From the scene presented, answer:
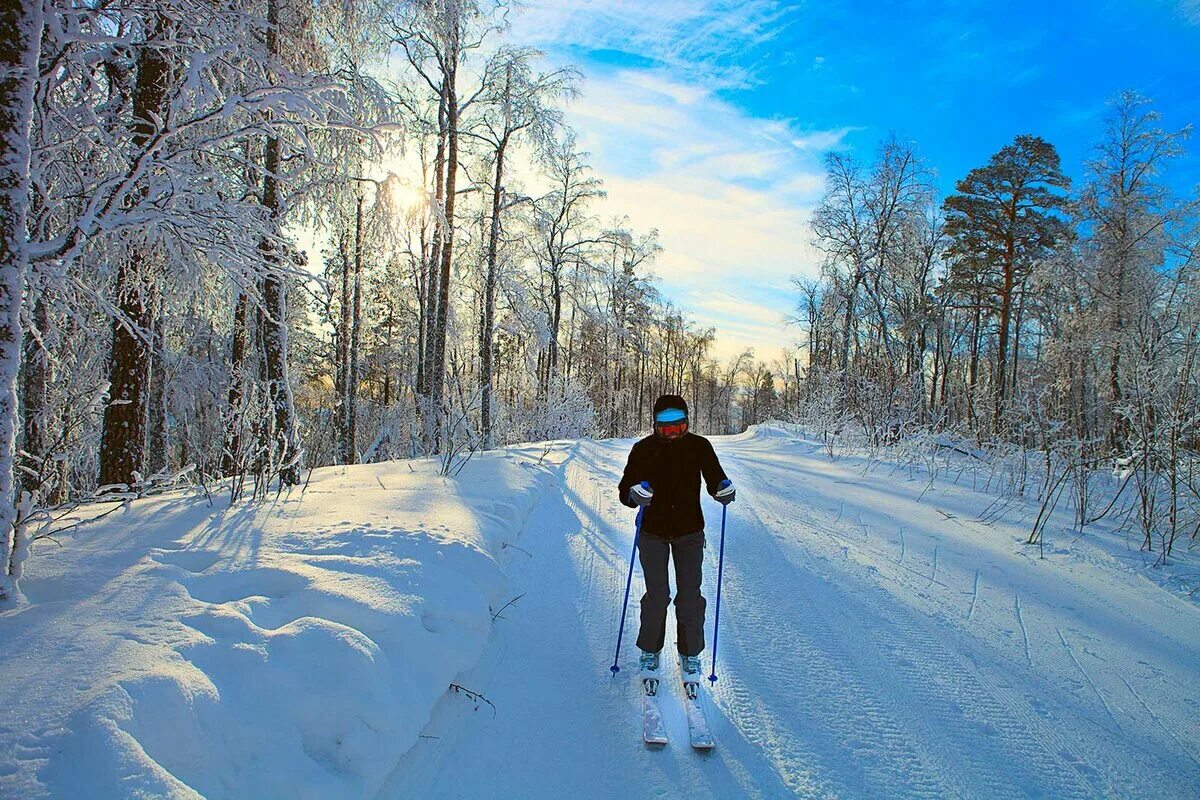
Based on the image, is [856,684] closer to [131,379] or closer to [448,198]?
[131,379]

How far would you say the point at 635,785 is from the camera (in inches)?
98.8

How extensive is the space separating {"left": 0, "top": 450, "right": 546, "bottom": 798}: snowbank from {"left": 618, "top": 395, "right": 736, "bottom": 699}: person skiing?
3.52 feet

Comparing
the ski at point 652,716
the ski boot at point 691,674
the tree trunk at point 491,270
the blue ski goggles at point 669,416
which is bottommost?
the ski at point 652,716

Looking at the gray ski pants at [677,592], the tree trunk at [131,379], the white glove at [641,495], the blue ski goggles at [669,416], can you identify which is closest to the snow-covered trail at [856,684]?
the gray ski pants at [677,592]

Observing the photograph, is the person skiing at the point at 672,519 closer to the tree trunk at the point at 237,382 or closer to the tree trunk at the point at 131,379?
the tree trunk at the point at 237,382

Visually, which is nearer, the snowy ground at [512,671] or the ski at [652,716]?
the snowy ground at [512,671]

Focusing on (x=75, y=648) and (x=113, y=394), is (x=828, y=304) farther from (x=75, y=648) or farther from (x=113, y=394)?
(x=75, y=648)

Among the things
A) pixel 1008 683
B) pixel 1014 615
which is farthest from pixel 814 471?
pixel 1008 683

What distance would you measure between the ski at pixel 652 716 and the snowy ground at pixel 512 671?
0.17ft

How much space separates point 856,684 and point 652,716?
130 centimetres

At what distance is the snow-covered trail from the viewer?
2574mm

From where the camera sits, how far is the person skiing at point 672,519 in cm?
338

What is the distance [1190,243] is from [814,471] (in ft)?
43.4

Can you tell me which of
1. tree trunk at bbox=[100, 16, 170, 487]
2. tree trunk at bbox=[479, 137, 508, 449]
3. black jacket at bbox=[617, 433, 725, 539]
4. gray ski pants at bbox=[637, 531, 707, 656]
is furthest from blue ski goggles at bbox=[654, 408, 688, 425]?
tree trunk at bbox=[479, 137, 508, 449]
